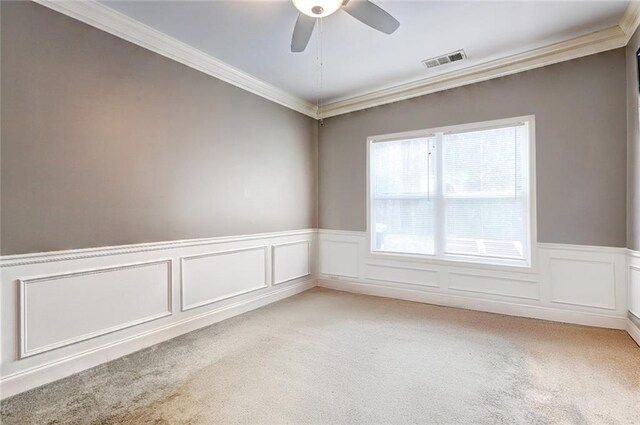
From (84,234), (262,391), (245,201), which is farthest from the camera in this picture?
(245,201)

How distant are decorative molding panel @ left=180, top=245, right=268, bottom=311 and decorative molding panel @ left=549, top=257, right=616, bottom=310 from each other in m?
3.25

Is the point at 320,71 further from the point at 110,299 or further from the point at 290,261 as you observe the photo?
the point at 110,299

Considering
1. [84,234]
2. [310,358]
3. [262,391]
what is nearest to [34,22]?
[84,234]

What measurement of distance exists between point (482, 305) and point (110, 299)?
148 inches

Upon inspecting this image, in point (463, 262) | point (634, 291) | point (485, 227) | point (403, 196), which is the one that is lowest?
point (634, 291)

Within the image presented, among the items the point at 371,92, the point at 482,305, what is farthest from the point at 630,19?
the point at 482,305

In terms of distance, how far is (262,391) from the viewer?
6.55 ft

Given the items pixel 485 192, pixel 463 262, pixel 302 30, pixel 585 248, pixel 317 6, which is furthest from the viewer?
pixel 463 262

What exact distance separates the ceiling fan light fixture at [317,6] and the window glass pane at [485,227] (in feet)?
8.63

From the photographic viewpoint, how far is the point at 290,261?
4.30 m

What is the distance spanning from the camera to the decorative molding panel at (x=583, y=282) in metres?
2.94

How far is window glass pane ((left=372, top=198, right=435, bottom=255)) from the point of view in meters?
3.95

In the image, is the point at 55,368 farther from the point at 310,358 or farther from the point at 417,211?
the point at 417,211

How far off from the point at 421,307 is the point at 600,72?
→ 9.84 feet
